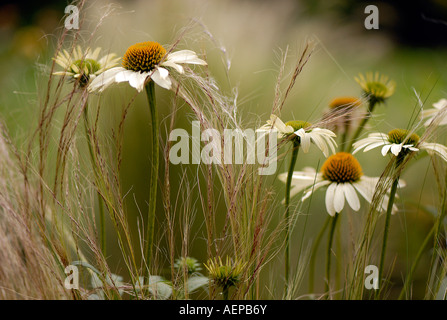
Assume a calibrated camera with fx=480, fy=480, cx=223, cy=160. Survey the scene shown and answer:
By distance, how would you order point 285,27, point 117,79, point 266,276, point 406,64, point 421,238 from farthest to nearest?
point 406,64
point 285,27
point 421,238
point 266,276
point 117,79

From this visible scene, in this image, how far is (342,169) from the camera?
0.56 meters

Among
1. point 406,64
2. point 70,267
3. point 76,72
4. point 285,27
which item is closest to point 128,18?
point 285,27

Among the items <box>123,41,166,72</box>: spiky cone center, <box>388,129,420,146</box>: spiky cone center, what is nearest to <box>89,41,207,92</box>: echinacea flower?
<box>123,41,166,72</box>: spiky cone center

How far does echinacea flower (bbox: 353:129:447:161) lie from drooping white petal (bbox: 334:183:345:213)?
0.17 ft

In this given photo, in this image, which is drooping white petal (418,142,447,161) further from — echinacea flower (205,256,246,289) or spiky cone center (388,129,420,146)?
echinacea flower (205,256,246,289)

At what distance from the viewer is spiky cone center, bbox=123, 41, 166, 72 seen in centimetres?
49

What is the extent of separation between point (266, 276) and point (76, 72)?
0.42 metres

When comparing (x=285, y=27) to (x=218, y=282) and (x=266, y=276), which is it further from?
(x=218, y=282)

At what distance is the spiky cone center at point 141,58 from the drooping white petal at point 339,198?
0.24 meters

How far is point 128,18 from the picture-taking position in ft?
3.43

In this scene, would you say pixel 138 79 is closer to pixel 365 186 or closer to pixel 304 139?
pixel 304 139

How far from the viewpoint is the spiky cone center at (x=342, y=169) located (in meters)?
0.55

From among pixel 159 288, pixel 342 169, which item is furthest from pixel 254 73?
pixel 159 288

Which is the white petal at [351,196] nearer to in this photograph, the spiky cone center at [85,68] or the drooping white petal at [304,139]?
the drooping white petal at [304,139]
